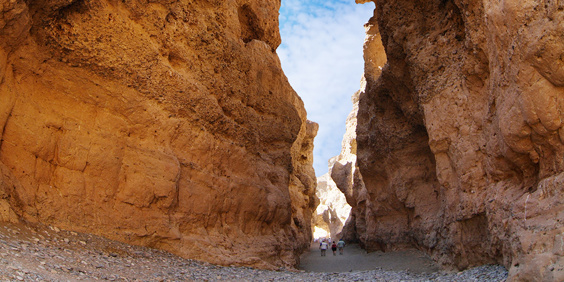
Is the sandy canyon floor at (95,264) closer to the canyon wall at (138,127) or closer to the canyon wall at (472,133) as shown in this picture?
the canyon wall at (138,127)

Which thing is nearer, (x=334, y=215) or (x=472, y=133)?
(x=472, y=133)

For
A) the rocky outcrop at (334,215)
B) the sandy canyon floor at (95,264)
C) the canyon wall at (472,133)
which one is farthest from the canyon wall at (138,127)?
the rocky outcrop at (334,215)

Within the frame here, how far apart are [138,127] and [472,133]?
982cm

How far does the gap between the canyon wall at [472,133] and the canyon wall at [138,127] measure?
6434 mm

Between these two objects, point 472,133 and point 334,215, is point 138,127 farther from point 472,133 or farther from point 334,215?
point 334,215

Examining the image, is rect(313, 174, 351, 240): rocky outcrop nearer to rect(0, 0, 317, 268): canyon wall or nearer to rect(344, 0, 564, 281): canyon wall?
rect(344, 0, 564, 281): canyon wall

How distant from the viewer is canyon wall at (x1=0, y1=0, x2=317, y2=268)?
878cm

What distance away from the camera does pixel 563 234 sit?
6.02 m

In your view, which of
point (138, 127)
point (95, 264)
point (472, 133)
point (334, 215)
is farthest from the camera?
point (334, 215)

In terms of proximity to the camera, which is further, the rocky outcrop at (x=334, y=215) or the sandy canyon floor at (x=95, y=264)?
the rocky outcrop at (x=334, y=215)

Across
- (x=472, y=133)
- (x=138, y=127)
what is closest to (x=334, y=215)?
(x=472, y=133)

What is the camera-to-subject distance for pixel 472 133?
1121 centimetres

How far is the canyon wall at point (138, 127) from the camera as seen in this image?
8781mm

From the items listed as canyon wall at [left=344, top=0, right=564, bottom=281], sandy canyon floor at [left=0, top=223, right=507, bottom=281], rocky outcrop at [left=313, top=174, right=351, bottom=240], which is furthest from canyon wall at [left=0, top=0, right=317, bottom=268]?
rocky outcrop at [left=313, top=174, right=351, bottom=240]
